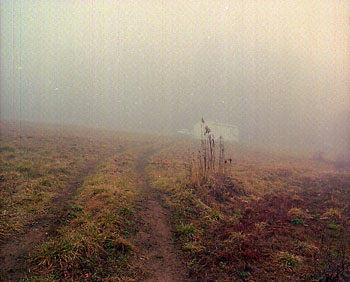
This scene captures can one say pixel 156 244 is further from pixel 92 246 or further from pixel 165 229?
pixel 92 246

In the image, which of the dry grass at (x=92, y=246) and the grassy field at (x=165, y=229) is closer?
the dry grass at (x=92, y=246)

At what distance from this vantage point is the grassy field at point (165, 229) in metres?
5.77

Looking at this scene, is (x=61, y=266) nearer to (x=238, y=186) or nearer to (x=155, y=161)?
(x=238, y=186)

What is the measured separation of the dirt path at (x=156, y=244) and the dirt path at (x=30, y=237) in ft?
10.7

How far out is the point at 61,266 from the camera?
18.0ft

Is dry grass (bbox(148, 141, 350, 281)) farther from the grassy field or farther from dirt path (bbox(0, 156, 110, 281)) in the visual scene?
dirt path (bbox(0, 156, 110, 281))

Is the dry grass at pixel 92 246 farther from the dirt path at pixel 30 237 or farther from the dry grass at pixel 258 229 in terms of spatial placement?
the dry grass at pixel 258 229

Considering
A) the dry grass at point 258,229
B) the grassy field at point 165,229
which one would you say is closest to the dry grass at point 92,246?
the grassy field at point 165,229

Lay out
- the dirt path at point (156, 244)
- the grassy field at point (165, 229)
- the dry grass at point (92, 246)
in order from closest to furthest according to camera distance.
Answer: the dry grass at point (92, 246)
the grassy field at point (165, 229)
the dirt path at point (156, 244)

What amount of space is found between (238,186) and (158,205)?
18.1 ft

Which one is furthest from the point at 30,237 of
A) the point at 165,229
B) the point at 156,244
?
the point at 165,229

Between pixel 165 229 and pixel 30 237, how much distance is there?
194 inches

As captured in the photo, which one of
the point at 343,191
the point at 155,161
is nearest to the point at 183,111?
the point at 155,161

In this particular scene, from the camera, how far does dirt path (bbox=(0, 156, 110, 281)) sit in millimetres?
5582
